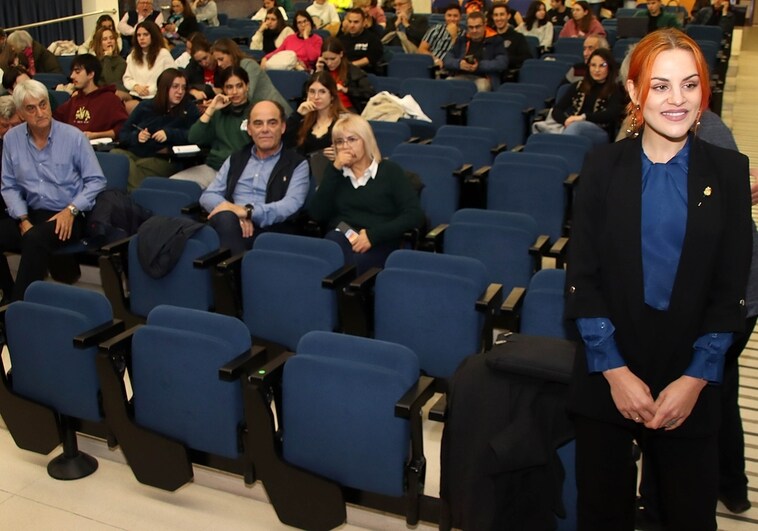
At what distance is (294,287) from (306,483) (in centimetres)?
96

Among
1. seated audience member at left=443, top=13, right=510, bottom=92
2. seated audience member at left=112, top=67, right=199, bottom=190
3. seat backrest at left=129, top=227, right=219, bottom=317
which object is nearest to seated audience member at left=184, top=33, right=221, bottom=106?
seated audience member at left=112, top=67, right=199, bottom=190

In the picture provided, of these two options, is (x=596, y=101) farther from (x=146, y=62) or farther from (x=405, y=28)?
(x=405, y=28)

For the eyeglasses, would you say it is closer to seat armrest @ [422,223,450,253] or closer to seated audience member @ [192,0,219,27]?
seat armrest @ [422,223,450,253]

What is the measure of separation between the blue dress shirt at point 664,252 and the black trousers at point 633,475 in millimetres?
145

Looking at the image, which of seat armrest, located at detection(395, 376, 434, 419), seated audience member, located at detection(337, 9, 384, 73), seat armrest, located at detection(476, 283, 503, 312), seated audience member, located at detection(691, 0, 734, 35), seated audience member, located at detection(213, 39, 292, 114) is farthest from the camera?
seated audience member, located at detection(691, 0, 734, 35)

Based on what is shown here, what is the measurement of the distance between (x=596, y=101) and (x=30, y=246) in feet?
11.1

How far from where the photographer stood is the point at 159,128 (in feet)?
16.5

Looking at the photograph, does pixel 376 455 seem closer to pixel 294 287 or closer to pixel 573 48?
pixel 294 287

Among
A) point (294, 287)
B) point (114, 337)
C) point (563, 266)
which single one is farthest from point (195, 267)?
point (563, 266)

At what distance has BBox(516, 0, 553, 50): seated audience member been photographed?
871 cm

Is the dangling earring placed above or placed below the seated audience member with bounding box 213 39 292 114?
above

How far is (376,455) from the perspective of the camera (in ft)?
7.61

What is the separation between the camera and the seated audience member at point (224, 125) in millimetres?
4828

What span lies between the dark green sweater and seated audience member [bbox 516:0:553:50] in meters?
5.33
